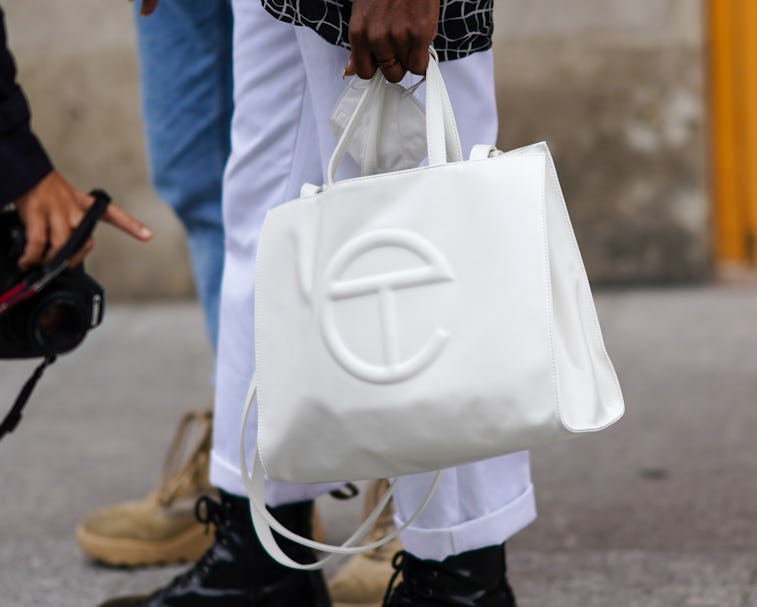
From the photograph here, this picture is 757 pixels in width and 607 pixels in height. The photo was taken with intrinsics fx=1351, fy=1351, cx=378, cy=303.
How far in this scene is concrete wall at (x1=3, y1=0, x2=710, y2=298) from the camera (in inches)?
179

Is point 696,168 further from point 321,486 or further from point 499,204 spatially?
point 499,204

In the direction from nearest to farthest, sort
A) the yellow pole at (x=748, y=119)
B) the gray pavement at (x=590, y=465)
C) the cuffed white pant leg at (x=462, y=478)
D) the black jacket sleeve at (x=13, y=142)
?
1. the cuffed white pant leg at (x=462, y=478)
2. the black jacket sleeve at (x=13, y=142)
3. the gray pavement at (x=590, y=465)
4. the yellow pole at (x=748, y=119)

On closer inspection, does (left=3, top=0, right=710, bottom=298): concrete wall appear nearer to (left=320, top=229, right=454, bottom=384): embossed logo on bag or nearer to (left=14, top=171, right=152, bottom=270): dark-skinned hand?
(left=14, top=171, right=152, bottom=270): dark-skinned hand

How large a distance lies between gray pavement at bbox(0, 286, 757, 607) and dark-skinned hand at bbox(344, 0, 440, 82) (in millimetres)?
1034

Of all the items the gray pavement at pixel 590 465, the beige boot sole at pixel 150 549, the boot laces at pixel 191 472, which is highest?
the boot laces at pixel 191 472

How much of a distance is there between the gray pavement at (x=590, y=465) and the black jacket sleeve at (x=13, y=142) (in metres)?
0.77

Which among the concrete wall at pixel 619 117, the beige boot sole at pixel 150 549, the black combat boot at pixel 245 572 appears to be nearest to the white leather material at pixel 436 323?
the black combat boot at pixel 245 572

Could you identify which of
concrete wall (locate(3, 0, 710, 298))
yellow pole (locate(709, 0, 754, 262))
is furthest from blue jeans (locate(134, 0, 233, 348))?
yellow pole (locate(709, 0, 754, 262))

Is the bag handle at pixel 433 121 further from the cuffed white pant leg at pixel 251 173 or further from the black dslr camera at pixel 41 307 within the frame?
the black dslr camera at pixel 41 307

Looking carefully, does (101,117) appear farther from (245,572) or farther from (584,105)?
(245,572)

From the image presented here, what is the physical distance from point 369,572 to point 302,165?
0.73 m

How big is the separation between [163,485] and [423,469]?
1093 millimetres

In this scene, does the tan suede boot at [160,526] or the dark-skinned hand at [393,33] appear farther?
the tan suede boot at [160,526]

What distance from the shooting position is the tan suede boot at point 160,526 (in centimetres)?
249
